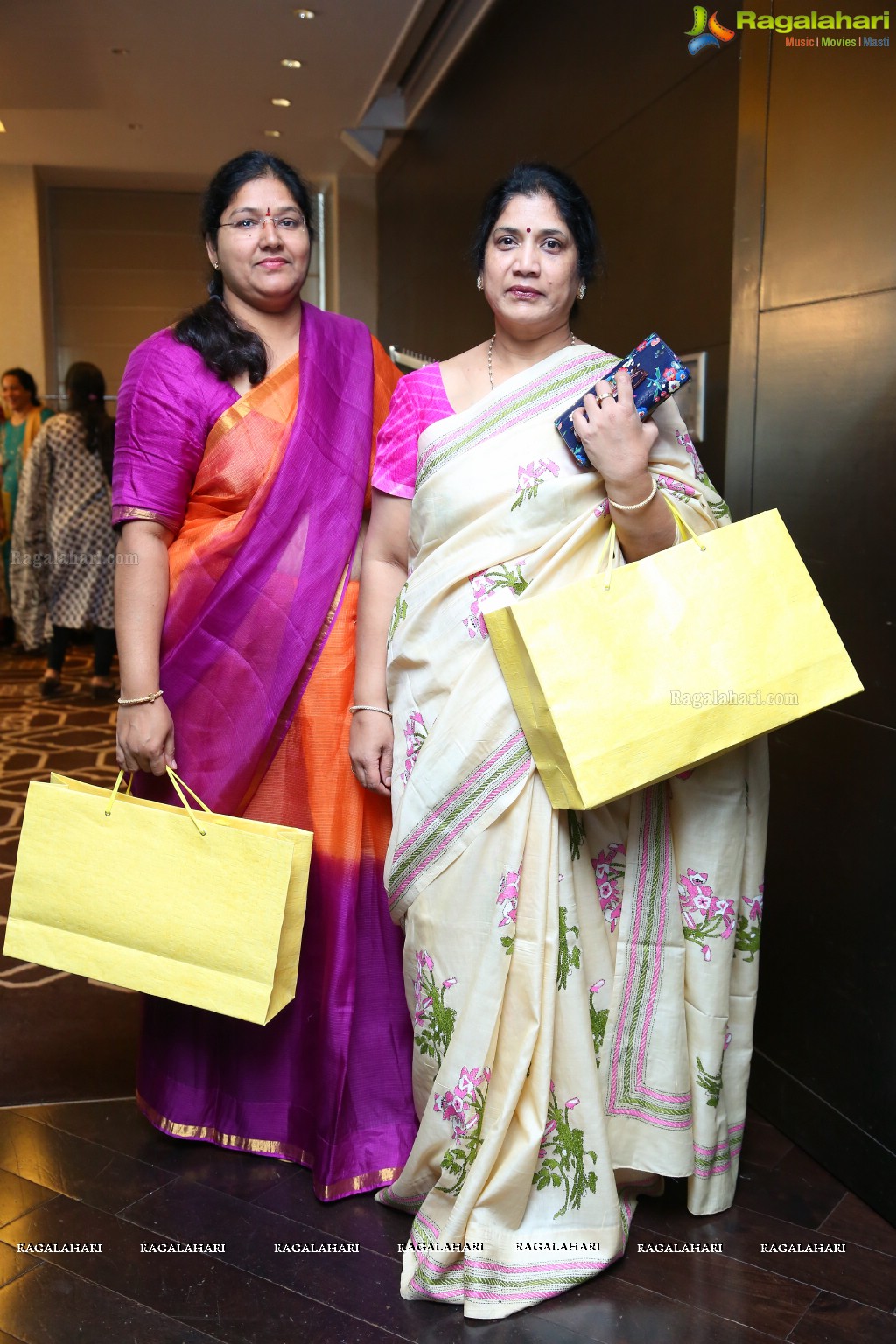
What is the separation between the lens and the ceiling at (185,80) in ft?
17.8

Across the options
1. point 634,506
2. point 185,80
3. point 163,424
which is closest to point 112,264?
point 185,80

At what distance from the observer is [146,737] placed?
1904 mm

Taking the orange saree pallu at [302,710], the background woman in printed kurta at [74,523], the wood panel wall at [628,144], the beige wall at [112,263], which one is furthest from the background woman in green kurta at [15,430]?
the orange saree pallu at [302,710]

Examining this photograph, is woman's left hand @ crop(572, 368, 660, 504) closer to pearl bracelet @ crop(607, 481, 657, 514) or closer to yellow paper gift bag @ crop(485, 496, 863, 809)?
pearl bracelet @ crop(607, 481, 657, 514)

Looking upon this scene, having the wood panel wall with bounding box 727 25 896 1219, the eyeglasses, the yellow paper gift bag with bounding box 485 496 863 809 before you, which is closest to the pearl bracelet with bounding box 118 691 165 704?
the yellow paper gift bag with bounding box 485 496 863 809

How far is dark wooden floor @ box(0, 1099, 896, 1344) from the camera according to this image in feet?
5.20

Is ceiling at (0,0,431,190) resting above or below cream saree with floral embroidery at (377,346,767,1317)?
above

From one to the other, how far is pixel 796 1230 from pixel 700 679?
97 cm

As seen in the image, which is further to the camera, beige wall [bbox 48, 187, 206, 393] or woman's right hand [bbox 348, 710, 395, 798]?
beige wall [bbox 48, 187, 206, 393]

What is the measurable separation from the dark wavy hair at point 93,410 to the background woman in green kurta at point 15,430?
1.17m

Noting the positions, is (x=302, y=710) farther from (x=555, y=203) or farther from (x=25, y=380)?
(x=25, y=380)

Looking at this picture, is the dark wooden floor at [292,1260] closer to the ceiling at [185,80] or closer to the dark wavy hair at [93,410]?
the dark wavy hair at [93,410]

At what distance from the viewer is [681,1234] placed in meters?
1.81

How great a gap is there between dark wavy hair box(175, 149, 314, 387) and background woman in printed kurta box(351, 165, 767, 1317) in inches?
11.8
